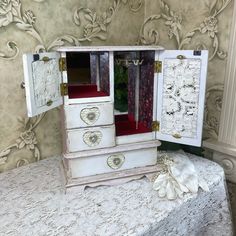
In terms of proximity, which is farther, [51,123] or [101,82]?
[51,123]

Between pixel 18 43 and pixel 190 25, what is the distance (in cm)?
70

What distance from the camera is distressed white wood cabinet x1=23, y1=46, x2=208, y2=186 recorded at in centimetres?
77

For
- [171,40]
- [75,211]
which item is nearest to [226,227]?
[75,211]

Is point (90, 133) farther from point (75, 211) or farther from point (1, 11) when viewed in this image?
point (1, 11)

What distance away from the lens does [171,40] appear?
1.19m

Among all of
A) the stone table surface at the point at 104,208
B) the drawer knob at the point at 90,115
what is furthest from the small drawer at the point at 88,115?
the stone table surface at the point at 104,208

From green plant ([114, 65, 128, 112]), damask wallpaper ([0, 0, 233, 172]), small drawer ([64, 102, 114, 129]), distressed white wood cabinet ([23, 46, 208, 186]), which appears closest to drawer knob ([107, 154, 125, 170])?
distressed white wood cabinet ([23, 46, 208, 186])

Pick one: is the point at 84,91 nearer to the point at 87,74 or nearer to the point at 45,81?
the point at 87,74

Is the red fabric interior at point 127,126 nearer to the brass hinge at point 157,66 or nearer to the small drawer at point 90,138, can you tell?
the small drawer at point 90,138

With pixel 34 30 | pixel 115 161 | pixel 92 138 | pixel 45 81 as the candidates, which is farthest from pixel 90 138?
pixel 34 30

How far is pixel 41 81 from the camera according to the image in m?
0.69

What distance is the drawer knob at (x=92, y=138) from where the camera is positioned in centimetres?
80

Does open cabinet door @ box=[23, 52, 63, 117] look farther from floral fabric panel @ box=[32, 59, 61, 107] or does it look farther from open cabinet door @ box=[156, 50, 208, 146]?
open cabinet door @ box=[156, 50, 208, 146]

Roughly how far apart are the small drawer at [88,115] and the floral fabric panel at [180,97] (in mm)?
200
